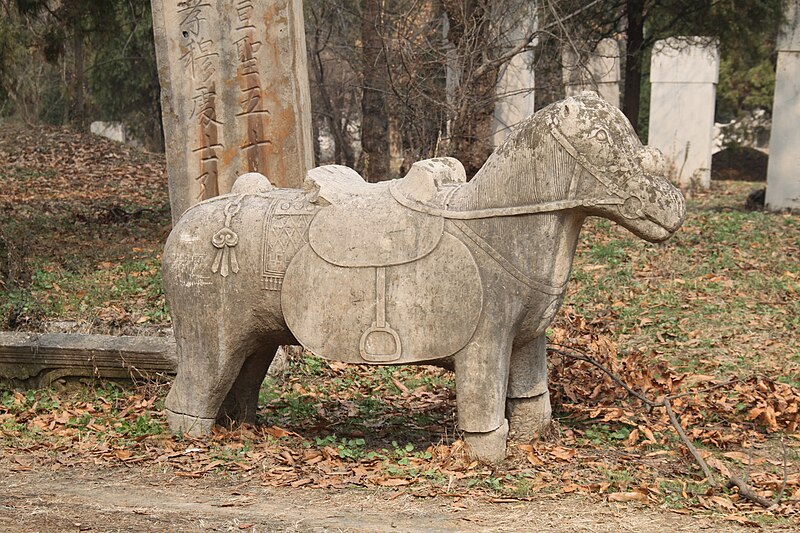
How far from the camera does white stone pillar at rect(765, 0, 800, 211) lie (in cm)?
1388

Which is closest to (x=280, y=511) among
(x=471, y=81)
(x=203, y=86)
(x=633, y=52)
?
(x=203, y=86)

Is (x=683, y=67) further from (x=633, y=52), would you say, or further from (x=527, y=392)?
(x=527, y=392)

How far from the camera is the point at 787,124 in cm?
1403

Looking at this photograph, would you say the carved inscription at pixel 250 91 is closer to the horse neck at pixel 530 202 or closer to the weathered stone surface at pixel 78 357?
the weathered stone surface at pixel 78 357

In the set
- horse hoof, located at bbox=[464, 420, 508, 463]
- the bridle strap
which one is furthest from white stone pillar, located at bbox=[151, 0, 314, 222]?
horse hoof, located at bbox=[464, 420, 508, 463]

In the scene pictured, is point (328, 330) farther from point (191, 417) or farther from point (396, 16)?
point (396, 16)

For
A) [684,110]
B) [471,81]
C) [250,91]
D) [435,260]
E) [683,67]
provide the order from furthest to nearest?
[684,110] < [683,67] < [471,81] < [250,91] < [435,260]

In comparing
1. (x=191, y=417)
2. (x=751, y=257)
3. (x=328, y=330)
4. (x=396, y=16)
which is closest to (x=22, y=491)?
(x=191, y=417)

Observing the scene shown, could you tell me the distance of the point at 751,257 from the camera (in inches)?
395

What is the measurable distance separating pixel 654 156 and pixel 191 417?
2615mm

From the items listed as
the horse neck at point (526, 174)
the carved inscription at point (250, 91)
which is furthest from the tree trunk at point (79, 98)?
the horse neck at point (526, 174)

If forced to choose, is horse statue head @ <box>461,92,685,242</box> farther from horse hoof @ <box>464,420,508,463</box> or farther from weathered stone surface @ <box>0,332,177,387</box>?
weathered stone surface @ <box>0,332,177,387</box>

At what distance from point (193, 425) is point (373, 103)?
9.90 meters

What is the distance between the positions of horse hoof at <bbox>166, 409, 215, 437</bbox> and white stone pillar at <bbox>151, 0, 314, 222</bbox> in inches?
92.0
